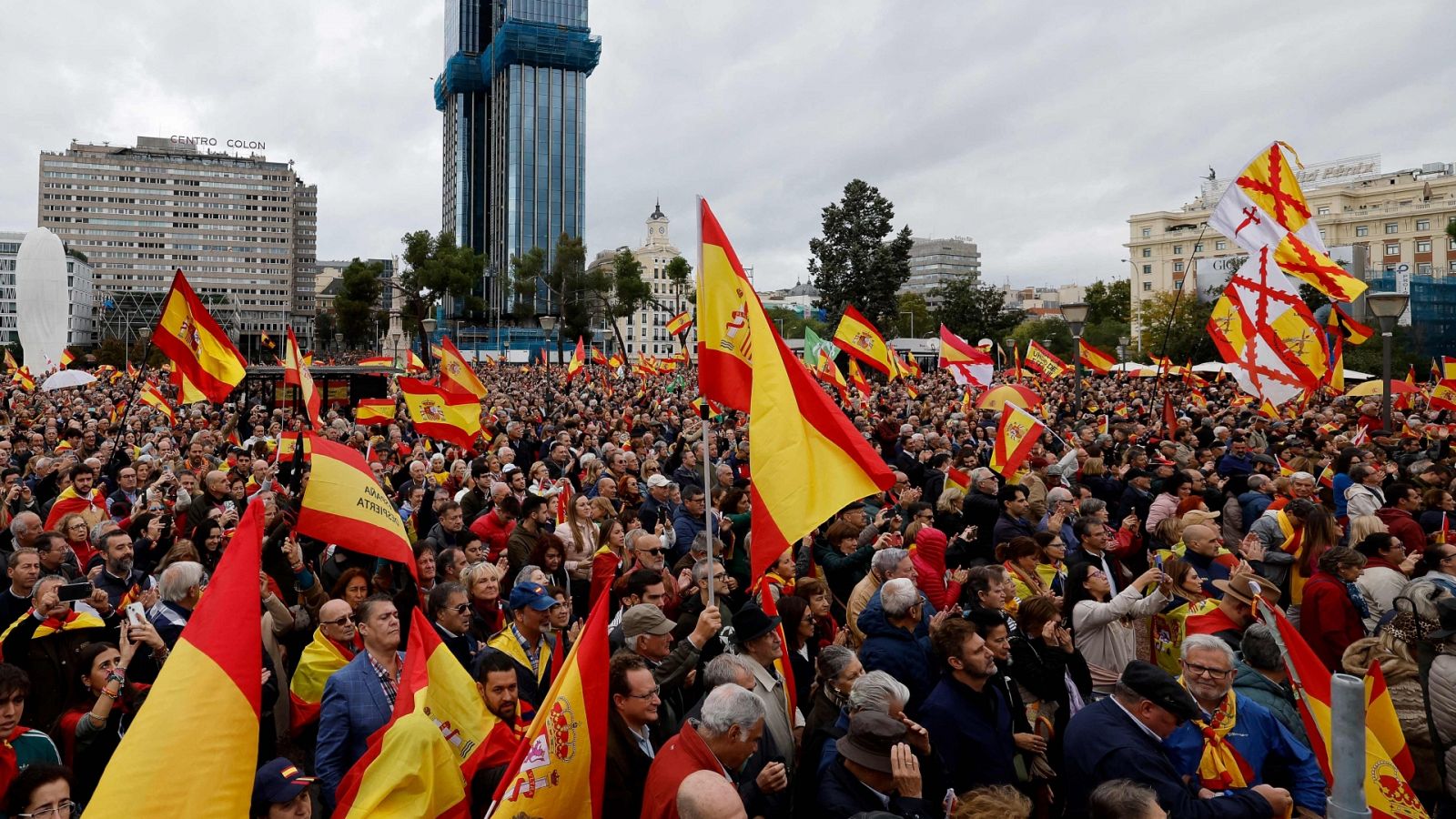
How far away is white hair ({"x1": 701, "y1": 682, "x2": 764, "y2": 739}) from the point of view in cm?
353

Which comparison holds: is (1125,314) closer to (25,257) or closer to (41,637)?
(25,257)

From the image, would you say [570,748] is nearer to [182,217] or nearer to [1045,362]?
[1045,362]

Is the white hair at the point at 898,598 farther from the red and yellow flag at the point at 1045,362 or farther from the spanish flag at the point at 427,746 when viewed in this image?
the red and yellow flag at the point at 1045,362

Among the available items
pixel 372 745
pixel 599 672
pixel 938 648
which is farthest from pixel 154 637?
pixel 938 648

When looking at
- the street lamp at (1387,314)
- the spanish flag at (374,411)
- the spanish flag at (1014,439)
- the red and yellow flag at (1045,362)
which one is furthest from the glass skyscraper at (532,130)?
the spanish flag at (1014,439)

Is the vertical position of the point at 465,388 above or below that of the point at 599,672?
above

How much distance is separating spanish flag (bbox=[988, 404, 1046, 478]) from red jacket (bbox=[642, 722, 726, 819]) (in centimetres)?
796

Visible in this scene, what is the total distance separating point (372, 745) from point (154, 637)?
46.1 inches

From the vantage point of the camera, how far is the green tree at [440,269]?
266 ft

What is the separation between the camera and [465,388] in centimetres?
1431

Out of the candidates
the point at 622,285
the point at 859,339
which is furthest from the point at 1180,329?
the point at 622,285

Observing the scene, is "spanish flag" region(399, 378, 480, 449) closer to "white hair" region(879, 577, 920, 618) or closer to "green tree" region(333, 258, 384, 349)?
"white hair" region(879, 577, 920, 618)

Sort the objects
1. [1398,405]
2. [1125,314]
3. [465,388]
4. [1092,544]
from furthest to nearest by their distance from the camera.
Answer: [1125,314] → [1398,405] → [465,388] → [1092,544]

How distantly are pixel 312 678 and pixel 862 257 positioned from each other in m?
56.9
